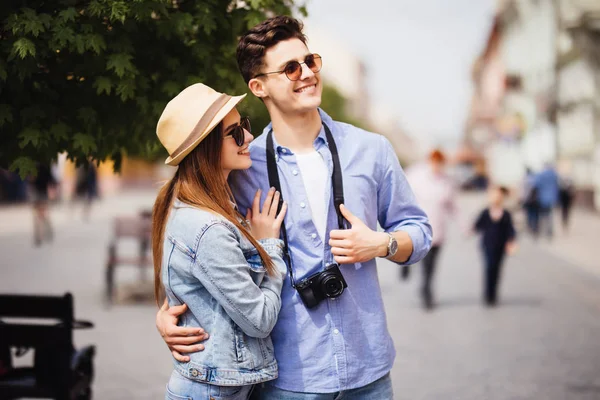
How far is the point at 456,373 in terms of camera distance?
254 inches

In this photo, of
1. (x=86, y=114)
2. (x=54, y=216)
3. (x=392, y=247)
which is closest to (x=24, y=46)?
(x=86, y=114)

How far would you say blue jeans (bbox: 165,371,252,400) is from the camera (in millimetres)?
2475

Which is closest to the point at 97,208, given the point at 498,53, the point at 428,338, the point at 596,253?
the point at 596,253

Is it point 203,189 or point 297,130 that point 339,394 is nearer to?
point 203,189

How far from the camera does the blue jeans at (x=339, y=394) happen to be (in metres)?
2.52

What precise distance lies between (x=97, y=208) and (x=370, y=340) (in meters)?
31.4

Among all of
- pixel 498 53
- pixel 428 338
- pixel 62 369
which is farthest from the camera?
pixel 498 53

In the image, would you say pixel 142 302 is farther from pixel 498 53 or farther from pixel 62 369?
pixel 498 53

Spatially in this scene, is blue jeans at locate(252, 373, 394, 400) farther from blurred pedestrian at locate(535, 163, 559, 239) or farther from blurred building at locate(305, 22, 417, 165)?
blurred building at locate(305, 22, 417, 165)

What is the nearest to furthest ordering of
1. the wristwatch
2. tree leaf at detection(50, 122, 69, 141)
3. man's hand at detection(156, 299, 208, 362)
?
man's hand at detection(156, 299, 208, 362), the wristwatch, tree leaf at detection(50, 122, 69, 141)

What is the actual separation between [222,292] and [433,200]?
305 inches

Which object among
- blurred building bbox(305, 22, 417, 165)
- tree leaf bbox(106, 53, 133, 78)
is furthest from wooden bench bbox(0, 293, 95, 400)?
blurred building bbox(305, 22, 417, 165)

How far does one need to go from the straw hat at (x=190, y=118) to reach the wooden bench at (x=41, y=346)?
1.97 metres

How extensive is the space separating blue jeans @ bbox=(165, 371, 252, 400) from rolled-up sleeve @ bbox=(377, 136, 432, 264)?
2.42 ft
